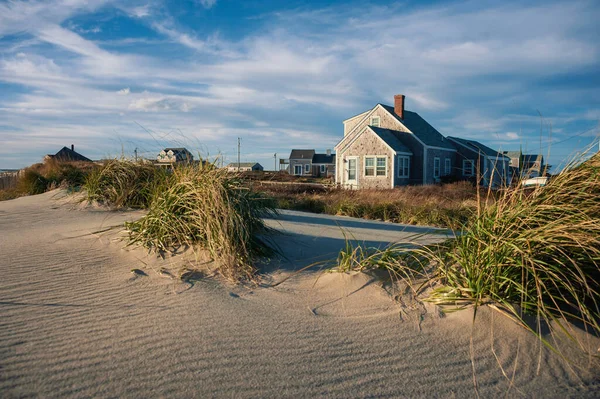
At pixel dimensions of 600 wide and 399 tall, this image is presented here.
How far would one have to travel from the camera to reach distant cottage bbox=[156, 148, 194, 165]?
658 cm

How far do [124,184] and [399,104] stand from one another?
28745 millimetres

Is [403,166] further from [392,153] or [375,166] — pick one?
[375,166]

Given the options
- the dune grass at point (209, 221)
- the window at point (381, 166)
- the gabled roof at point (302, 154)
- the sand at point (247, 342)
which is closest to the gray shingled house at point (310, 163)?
the gabled roof at point (302, 154)

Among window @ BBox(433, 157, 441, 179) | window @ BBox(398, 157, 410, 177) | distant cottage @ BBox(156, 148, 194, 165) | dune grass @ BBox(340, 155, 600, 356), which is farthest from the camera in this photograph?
window @ BBox(433, 157, 441, 179)

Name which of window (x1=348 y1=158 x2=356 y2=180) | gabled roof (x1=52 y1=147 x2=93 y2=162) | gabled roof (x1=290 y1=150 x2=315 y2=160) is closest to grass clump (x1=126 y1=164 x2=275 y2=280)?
gabled roof (x1=52 y1=147 x2=93 y2=162)

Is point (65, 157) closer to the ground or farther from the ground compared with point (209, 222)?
farther from the ground

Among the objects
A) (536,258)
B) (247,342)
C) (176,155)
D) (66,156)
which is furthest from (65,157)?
(536,258)

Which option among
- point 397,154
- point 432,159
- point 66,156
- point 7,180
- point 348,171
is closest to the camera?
point 7,180

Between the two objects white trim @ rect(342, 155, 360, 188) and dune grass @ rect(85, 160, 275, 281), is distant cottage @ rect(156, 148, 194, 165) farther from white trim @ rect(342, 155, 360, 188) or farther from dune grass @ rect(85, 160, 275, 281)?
white trim @ rect(342, 155, 360, 188)

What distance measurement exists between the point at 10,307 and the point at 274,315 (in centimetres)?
221

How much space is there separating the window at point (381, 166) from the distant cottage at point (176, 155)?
79.3 feet

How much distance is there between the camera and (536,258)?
12.0 feet

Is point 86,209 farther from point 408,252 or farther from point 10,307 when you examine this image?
point 408,252

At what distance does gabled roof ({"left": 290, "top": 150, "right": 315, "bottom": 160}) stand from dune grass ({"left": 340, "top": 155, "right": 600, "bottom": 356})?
6720 cm
